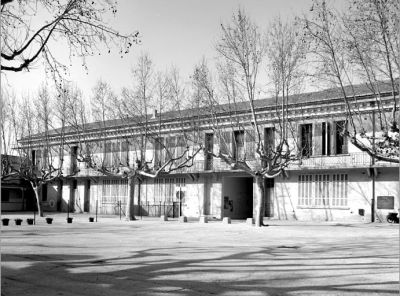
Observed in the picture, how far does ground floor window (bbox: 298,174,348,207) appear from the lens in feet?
100

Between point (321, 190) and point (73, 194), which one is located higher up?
point (321, 190)

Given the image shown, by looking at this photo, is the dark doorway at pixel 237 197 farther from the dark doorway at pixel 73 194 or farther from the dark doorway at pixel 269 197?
the dark doorway at pixel 73 194

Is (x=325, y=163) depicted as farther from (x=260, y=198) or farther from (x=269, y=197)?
(x=260, y=198)

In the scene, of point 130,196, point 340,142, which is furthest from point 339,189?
point 130,196

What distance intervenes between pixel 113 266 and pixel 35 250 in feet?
13.1

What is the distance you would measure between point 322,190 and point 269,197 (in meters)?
3.81

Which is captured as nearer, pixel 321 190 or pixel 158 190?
pixel 321 190

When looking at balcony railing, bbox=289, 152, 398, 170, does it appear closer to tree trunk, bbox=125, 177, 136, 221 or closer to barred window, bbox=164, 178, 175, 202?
tree trunk, bbox=125, 177, 136, 221

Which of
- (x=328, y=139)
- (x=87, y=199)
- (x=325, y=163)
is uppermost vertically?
(x=328, y=139)

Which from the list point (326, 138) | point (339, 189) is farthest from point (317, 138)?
point (339, 189)

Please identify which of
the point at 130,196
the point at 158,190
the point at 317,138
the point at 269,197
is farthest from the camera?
the point at 158,190

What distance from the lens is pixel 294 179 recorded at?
32.6 meters

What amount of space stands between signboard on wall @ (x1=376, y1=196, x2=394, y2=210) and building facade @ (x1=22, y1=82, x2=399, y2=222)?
0.05 meters

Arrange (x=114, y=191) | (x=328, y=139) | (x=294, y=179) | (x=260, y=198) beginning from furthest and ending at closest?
1. (x=114, y=191)
2. (x=294, y=179)
3. (x=328, y=139)
4. (x=260, y=198)
